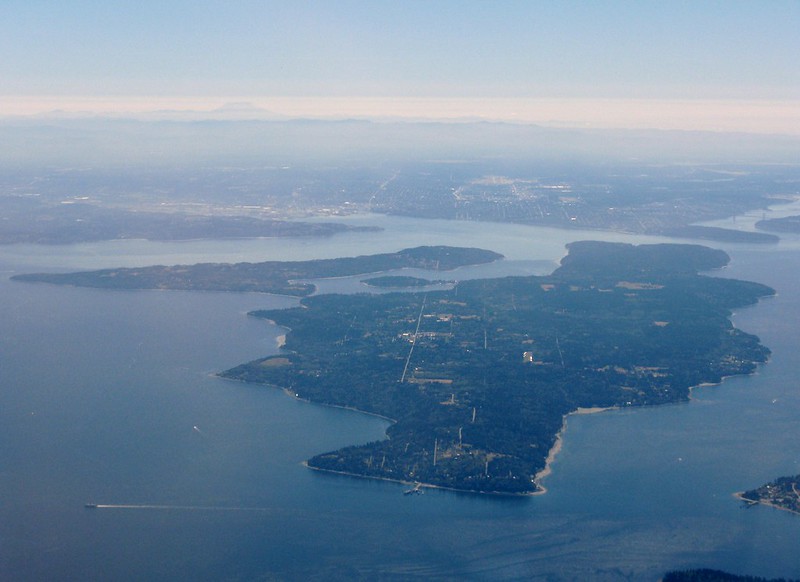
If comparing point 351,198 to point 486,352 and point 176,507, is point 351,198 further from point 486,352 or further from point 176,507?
point 176,507

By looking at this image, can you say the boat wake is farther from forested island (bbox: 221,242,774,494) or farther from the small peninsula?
the small peninsula

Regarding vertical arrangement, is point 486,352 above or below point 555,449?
above

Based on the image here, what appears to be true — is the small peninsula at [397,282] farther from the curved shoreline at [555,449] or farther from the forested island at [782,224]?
the forested island at [782,224]

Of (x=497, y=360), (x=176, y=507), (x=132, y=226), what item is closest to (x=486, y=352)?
(x=497, y=360)

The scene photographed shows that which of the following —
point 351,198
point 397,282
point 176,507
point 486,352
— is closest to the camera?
point 176,507

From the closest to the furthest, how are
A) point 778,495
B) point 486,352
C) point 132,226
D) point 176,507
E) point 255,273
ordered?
point 176,507, point 778,495, point 486,352, point 255,273, point 132,226

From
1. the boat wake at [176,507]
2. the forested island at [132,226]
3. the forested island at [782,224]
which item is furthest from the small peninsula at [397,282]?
the forested island at [782,224]

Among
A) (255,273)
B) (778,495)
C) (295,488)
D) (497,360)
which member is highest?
(255,273)

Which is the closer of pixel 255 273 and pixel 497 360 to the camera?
pixel 497 360
